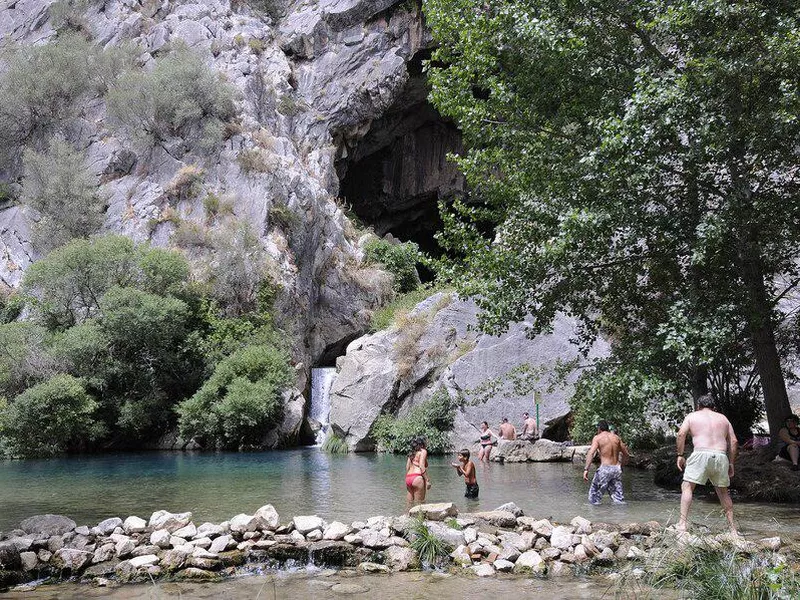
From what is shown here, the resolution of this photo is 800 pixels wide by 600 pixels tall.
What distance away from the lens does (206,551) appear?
8.15 meters

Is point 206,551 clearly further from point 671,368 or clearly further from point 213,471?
point 213,471

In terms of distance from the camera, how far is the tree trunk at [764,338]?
11312 mm

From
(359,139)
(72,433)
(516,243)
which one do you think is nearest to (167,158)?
(359,139)

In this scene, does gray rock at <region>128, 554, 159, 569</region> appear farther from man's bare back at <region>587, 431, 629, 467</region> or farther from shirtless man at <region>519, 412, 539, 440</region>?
shirtless man at <region>519, 412, 539, 440</region>

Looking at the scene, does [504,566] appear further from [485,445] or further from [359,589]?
[485,445]

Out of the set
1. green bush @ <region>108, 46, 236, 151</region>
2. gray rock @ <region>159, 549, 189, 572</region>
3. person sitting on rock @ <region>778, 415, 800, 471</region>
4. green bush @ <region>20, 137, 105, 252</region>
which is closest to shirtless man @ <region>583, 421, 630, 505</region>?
person sitting on rock @ <region>778, 415, 800, 471</region>

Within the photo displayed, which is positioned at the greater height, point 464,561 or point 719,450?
point 719,450

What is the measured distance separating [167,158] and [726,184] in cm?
3114

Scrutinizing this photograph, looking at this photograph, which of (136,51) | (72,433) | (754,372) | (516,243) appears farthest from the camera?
(136,51)

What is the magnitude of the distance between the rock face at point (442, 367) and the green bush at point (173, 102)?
1673 centimetres

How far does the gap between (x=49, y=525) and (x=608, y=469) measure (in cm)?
845

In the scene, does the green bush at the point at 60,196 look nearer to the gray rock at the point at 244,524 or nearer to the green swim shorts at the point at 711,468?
the gray rock at the point at 244,524

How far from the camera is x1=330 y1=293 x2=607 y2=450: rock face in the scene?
2345 cm

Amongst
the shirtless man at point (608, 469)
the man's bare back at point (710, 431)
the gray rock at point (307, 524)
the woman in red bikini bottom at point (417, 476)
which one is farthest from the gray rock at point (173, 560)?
the shirtless man at point (608, 469)
